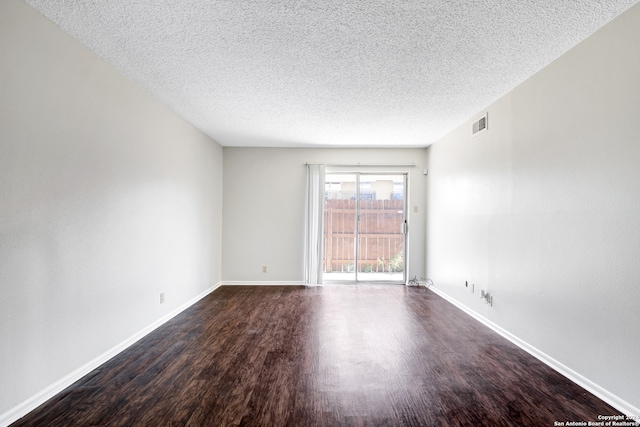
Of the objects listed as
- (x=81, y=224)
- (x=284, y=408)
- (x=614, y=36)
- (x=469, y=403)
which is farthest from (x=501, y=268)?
(x=81, y=224)

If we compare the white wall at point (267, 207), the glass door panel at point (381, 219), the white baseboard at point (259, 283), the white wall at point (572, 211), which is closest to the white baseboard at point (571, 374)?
the white wall at point (572, 211)

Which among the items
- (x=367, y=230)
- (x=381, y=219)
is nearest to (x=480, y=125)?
(x=381, y=219)

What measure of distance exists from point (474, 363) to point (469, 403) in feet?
2.13

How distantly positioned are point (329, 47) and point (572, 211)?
2179 millimetres

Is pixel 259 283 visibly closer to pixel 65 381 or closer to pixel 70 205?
pixel 65 381

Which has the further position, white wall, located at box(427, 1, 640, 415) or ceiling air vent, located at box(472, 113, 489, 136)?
ceiling air vent, located at box(472, 113, 489, 136)

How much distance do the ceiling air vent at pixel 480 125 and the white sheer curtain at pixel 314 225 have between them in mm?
2577

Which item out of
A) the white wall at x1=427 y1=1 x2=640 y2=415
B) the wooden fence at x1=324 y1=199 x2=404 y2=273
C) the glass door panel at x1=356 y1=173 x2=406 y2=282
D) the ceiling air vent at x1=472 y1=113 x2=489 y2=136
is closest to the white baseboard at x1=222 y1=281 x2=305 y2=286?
the wooden fence at x1=324 y1=199 x2=404 y2=273

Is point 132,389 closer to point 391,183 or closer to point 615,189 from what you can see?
point 615,189

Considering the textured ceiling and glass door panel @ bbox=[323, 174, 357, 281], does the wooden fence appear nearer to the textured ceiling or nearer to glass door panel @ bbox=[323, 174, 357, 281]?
glass door panel @ bbox=[323, 174, 357, 281]

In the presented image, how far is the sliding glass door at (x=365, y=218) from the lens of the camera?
5852 mm

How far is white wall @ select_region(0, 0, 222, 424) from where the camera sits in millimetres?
1830

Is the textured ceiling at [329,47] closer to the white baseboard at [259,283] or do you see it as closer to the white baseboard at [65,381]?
the white baseboard at [65,381]

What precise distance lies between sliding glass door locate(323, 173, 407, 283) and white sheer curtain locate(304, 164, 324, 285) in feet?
0.87
